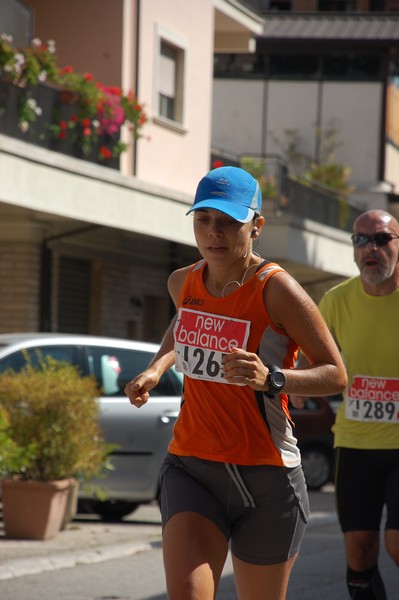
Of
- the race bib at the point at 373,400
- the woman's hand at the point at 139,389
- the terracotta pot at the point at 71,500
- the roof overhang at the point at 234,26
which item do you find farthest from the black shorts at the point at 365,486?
the roof overhang at the point at 234,26

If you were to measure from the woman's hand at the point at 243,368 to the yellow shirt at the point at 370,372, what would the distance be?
8.14 ft

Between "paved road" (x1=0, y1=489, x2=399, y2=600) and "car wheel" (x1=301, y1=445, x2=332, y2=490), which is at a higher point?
"paved road" (x1=0, y1=489, x2=399, y2=600)

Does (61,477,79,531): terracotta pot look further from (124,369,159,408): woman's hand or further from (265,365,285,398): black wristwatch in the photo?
(265,365,285,398): black wristwatch

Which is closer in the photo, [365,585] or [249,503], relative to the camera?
[249,503]

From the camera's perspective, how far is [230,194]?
4.60m

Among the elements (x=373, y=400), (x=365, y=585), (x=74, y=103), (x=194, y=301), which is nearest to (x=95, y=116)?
(x=74, y=103)

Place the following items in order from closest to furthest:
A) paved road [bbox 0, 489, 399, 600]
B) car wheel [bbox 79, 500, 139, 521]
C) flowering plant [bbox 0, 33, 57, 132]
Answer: paved road [bbox 0, 489, 399, 600], car wheel [bbox 79, 500, 139, 521], flowering plant [bbox 0, 33, 57, 132]

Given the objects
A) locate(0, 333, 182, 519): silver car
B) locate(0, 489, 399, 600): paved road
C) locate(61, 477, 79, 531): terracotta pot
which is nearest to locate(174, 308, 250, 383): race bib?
locate(0, 489, 399, 600): paved road

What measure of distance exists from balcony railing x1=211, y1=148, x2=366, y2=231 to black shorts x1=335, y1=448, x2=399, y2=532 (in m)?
16.7

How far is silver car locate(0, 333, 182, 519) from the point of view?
1216 centimetres

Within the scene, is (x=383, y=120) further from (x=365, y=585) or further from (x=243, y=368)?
(x=243, y=368)

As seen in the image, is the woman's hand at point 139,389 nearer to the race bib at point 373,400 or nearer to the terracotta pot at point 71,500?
the race bib at point 373,400

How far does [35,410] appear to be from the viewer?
11016 mm

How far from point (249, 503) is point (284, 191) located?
2071 centimetres
